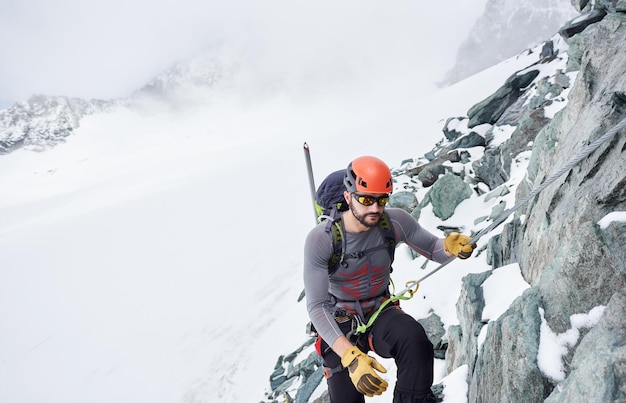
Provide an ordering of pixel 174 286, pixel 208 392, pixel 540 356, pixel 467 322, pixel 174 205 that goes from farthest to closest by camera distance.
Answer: pixel 174 205
pixel 174 286
pixel 208 392
pixel 467 322
pixel 540 356

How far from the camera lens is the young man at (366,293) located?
3.69 meters

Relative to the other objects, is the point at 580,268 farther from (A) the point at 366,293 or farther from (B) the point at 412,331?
(A) the point at 366,293

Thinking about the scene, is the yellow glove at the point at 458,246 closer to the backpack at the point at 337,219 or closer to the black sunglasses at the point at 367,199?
the backpack at the point at 337,219

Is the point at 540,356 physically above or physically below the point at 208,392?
above

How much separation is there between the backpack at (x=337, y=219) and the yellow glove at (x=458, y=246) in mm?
610

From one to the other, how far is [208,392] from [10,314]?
33.2 m

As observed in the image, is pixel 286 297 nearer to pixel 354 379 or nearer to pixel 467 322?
pixel 467 322

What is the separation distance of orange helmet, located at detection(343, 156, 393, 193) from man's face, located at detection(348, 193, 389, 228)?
0.07m

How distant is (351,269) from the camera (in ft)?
13.9

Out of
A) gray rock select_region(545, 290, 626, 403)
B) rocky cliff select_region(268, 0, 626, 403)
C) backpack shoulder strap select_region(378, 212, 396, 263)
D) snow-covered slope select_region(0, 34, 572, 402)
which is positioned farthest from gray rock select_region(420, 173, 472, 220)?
gray rock select_region(545, 290, 626, 403)

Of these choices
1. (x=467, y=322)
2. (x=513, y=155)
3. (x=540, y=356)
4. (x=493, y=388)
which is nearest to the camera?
(x=540, y=356)

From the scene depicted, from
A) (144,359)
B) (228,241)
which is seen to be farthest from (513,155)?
(228,241)

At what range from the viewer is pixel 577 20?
10852 millimetres

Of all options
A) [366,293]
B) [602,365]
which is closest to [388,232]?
[366,293]
